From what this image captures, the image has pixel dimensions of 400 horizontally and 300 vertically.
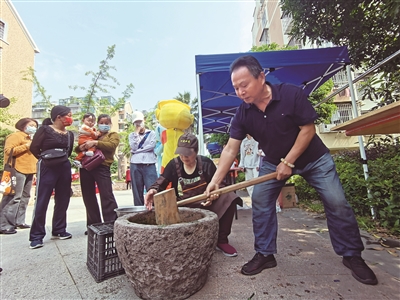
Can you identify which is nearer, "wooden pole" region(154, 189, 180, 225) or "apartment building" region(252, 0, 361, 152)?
"wooden pole" region(154, 189, 180, 225)

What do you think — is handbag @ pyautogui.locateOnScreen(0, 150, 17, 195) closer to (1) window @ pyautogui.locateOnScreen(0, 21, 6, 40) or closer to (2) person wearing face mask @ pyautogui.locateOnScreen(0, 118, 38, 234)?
(2) person wearing face mask @ pyautogui.locateOnScreen(0, 118, 38, 234)

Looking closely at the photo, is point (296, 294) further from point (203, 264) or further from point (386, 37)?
point (386, 37)

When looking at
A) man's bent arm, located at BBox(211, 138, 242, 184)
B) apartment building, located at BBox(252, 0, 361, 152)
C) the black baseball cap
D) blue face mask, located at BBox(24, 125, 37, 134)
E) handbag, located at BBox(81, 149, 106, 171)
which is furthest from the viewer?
apartment building, located at BBox(252, 0, 361, 152)

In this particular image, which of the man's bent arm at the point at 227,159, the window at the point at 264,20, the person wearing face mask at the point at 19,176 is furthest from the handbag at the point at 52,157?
the window at the point at 264,20

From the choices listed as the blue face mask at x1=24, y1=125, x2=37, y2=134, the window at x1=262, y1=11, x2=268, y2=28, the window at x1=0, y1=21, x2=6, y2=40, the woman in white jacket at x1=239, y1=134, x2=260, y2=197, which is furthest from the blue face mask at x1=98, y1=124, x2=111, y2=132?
the window at x1=262, y1=11, x2=268, y2=28

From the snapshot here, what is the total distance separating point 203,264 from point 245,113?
3.78 ft

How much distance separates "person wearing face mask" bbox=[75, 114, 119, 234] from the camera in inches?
101

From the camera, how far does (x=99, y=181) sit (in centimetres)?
260

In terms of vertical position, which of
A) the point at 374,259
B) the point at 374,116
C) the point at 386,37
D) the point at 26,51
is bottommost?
the point at 374,259

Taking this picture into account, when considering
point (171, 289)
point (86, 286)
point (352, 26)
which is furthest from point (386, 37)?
point (86, 286)

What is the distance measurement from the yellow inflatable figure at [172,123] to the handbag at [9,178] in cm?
225

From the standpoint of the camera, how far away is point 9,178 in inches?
128

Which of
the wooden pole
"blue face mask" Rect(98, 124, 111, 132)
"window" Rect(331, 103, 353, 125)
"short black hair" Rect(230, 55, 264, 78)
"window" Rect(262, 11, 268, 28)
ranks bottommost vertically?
the wooden pole

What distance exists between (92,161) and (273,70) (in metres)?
2.90
